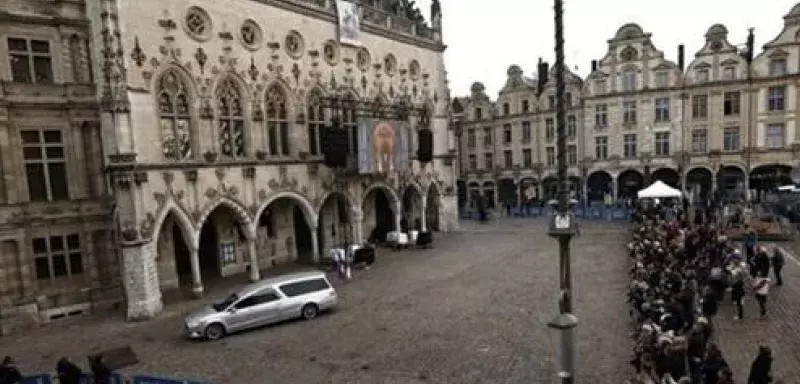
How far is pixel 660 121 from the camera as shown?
4116 cm

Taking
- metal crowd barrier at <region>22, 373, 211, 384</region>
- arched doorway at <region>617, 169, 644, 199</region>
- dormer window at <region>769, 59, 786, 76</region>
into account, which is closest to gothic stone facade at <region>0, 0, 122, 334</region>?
metal crowd barrier at <region>22, 373, 211, 384</region>

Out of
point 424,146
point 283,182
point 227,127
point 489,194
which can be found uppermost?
point 227,127

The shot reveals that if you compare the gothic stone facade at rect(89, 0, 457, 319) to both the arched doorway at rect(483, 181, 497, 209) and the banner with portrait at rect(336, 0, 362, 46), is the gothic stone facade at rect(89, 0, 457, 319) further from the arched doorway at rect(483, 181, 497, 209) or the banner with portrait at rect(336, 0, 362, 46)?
the arched doorway at rect(483, 181, 497, 209)

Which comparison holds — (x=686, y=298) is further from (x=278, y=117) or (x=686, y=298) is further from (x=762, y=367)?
(x=278, y=117)

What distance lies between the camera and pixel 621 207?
1547 inches

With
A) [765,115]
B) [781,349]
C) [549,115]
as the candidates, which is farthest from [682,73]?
[781,349]

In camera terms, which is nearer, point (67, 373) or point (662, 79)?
point (67, 373)

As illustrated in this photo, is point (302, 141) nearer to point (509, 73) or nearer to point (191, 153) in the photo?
point (191, 153)

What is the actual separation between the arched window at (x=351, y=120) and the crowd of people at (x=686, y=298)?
14.9 meters

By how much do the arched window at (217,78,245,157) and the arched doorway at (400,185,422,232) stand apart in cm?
1350

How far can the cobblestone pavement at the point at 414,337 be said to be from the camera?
1223 centimetres

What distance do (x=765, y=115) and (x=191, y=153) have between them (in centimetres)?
3879

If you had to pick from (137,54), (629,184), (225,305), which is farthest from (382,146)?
(629,184)

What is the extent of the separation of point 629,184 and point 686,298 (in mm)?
34664
